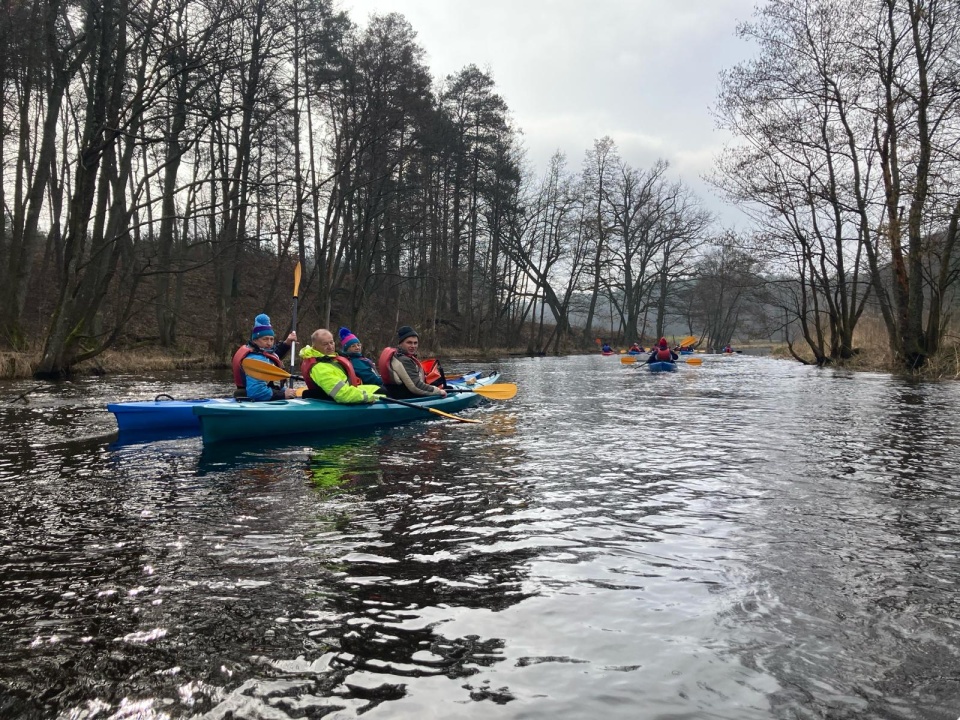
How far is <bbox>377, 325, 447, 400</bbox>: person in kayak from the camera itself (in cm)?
907

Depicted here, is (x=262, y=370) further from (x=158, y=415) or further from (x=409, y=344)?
(x=409, y=344)

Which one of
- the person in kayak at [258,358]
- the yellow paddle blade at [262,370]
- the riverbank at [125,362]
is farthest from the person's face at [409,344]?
the riverbank at [125,362]

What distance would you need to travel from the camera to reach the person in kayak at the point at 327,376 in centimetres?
795

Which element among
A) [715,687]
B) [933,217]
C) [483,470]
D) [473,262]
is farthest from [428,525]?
[473,262]

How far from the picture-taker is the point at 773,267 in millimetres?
20547

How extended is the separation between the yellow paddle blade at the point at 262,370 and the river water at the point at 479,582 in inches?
45.5

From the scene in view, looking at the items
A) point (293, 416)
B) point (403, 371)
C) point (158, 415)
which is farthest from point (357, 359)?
point (158, 415)

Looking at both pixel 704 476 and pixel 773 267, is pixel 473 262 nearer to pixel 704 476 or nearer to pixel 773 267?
pixel 773 267

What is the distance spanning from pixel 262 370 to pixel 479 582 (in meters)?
5.25

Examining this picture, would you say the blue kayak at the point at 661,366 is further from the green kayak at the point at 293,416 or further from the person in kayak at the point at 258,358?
the person in kayak at the point at 258,358

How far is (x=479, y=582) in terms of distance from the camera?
3.22m

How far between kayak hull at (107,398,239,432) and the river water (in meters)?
0.62

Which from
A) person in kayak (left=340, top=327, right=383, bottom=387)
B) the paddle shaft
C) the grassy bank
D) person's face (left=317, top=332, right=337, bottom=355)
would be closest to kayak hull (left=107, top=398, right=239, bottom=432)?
person's face (left=317, top=332, right=337, bottom=355)

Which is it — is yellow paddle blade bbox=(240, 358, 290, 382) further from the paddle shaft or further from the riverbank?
the riverbank
